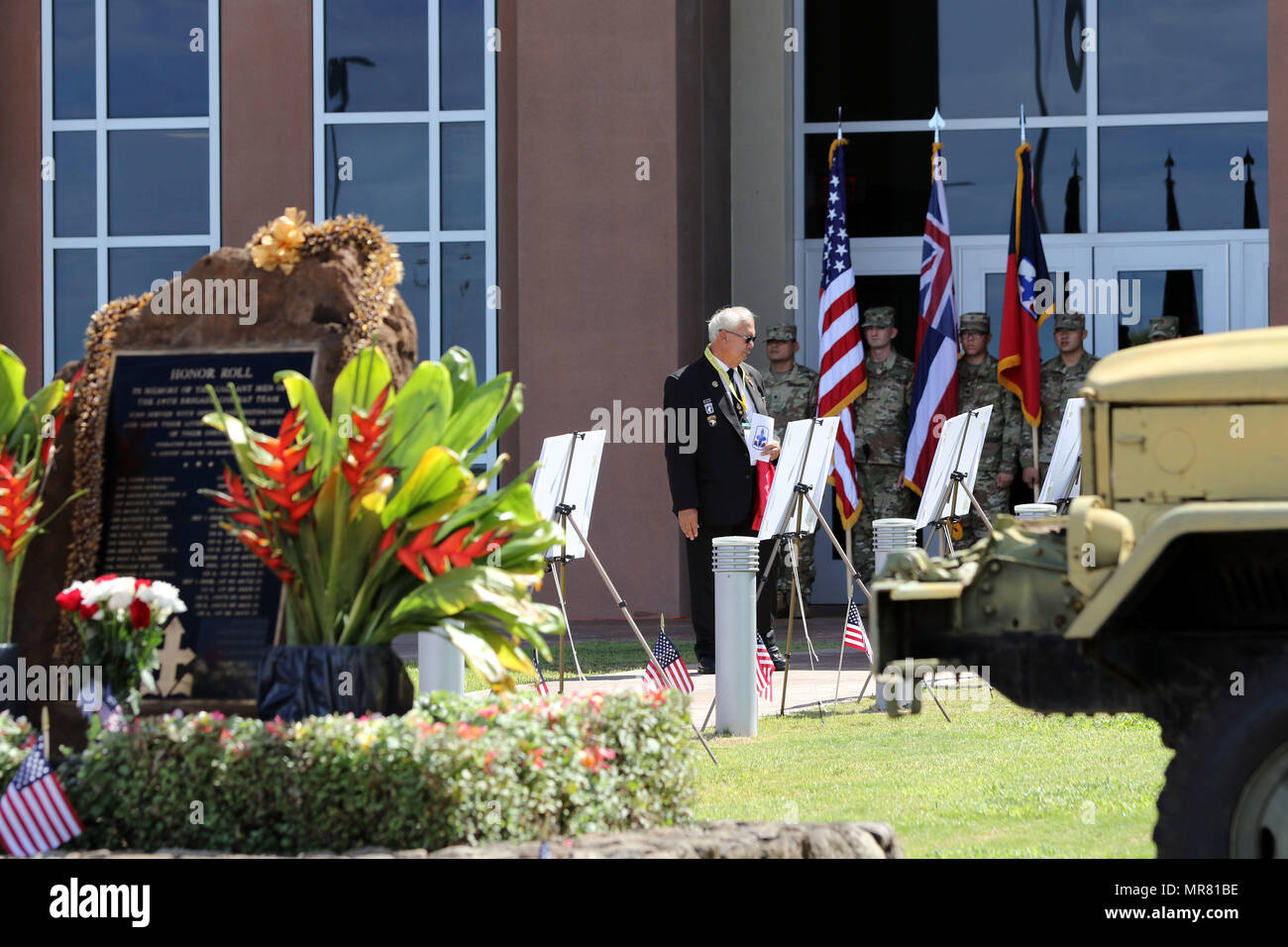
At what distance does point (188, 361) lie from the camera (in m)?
6.12

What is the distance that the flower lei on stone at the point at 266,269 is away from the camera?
6.09 m

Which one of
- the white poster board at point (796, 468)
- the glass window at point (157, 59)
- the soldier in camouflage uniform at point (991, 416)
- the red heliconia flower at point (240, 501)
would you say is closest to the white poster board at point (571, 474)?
the white poster board at point (796, 468)

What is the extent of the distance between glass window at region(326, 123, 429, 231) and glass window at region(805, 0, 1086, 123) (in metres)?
4.03

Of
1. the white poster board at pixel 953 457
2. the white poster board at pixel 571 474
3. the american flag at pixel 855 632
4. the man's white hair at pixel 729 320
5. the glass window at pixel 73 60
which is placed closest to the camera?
the white poster board at pixel 571 474

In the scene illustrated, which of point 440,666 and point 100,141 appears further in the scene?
point 100,141

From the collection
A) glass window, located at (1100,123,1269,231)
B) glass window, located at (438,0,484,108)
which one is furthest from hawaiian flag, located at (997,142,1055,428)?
glass window, located at (438,0,484,108)

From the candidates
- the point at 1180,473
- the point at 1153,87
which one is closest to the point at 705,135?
the point at 1153,87

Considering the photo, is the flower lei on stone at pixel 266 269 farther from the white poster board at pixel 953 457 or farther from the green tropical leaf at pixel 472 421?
the white poster board at pixel 953 457

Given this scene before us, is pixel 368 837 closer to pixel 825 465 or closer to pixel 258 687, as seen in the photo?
pixel 258 687

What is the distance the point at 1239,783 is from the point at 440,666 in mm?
4236

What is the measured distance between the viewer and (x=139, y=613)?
516cm

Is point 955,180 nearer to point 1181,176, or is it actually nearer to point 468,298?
point 1181,176

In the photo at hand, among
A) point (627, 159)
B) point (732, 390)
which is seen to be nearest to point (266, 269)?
point (732, 390)

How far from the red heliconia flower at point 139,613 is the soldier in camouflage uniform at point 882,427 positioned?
10326mm
